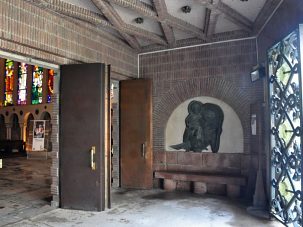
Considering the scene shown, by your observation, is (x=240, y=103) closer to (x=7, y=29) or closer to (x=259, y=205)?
(x=259, y=205)

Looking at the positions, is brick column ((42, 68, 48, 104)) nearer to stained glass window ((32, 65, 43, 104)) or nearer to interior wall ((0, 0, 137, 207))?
stained glass window ((32, 65, 43, 104))

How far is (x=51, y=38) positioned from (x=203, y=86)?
9.70 ft

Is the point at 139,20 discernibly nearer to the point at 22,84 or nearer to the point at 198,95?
the point at 198,95

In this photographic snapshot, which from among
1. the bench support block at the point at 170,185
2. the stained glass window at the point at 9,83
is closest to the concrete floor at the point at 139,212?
the bench support block at the point at 170,185

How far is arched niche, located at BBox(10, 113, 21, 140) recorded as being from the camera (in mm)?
15865

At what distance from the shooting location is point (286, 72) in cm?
353

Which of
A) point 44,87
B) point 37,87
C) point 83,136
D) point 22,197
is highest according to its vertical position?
point 37,87

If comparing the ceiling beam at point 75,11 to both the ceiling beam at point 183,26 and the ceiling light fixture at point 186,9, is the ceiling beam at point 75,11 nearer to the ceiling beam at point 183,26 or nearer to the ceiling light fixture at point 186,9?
the ceiling beam at point 183,26

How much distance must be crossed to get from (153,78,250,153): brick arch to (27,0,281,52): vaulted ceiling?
2.85ft

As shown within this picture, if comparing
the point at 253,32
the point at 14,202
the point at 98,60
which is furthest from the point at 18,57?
the point at 253,32

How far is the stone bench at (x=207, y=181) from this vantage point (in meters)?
5.02

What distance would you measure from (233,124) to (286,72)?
1.92m

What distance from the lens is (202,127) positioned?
217 inches

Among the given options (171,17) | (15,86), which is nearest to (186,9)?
(171,17)
